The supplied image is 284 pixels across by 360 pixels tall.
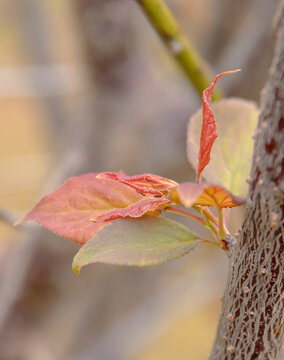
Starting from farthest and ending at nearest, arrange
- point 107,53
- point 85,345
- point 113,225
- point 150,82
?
1. point 85,345
2. point 150,82
3. point 107,53
4. point 113,225

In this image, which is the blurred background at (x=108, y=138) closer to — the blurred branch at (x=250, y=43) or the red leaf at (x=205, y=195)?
the blurred branch at (x=250, y=43)

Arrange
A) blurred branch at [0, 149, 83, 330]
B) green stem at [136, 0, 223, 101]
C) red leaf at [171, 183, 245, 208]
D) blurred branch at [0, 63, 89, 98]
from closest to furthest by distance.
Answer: red leaf at [171, 183, 245, 208]
green stem at [136, 0, 223, 101]
blurred branch at [0, 149, 83, 330]
blurred branch at [0, 63, 89, 98]

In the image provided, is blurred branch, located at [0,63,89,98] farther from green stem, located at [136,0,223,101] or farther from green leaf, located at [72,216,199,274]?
green leaf, located at [72,216,199,274]

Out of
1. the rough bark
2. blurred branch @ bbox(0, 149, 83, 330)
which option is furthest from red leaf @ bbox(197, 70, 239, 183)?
blurred branch @ bbox(0, 149, 83, 330)

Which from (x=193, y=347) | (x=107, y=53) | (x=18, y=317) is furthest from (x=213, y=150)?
(x=193, y=347)

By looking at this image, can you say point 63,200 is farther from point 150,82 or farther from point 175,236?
point 150,82

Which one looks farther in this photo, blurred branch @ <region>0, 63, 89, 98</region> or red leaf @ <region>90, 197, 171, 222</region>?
blurred branch @ <region>0, 63, 89, 98</region>
